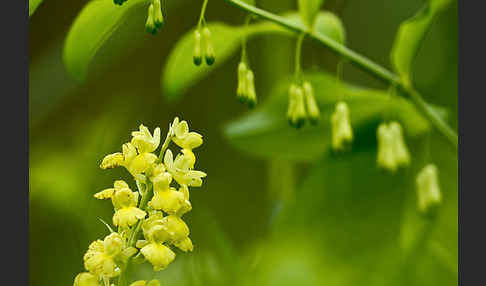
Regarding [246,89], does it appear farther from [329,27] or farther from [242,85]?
→ [329,27]

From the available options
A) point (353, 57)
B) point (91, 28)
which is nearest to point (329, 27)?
point (353, 57)

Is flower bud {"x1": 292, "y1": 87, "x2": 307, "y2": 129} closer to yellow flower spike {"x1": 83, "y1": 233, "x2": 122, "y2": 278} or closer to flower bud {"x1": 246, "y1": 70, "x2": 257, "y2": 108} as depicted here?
flower bud {"x1": 246, "y1": 70, "x2": 257, "y2": 108}

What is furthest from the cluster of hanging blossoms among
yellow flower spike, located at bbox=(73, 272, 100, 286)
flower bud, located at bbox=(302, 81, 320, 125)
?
flower bud, located at bbox=(302, 81, 320, 125)

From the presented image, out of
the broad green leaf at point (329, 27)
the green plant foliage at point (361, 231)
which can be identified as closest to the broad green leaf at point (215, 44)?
the broad green leaf at point (329, 27)

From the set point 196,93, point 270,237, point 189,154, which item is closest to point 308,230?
point 270,237

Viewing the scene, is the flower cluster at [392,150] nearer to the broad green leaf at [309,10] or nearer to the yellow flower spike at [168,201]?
the broad green leaf at [309,10]

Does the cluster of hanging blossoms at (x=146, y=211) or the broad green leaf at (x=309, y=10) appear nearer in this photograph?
the cluster of hanging blossoms at (x=146, y=211)
